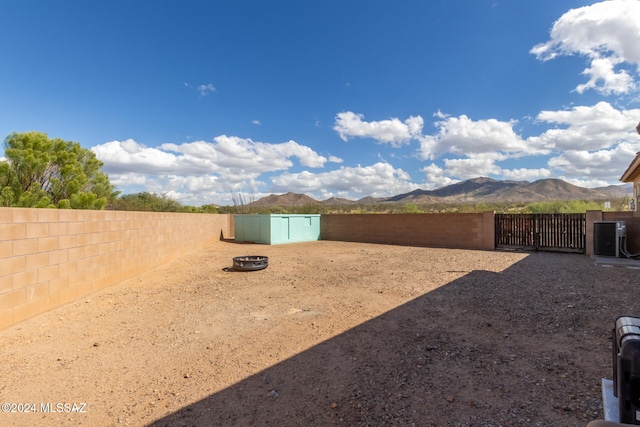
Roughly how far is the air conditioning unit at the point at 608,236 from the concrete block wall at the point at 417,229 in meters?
3.46

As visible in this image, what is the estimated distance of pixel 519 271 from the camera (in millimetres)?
7730

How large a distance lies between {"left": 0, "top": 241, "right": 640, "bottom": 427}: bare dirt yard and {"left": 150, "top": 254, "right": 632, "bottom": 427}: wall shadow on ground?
0.01 m

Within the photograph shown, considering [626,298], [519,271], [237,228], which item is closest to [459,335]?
[626,298]

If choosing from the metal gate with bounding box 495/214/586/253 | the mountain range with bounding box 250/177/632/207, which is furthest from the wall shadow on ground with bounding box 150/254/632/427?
the mountain range with bounding box 250/177/632/207

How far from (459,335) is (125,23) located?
40.4 feet

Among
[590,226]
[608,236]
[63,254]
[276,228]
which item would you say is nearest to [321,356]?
[63,254]

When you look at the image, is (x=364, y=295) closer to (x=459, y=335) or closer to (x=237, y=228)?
(x=459, y=335)

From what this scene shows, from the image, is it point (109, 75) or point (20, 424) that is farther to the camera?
point (109, 75)

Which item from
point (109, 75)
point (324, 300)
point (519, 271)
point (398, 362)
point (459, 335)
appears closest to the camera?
point (398, 362)

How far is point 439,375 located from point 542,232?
11.4 metres

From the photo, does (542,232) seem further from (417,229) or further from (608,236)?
(417,229)

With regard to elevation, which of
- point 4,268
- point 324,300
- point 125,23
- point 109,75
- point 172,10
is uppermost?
point 172,10

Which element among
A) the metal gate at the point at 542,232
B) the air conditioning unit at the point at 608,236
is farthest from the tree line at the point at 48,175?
the air conditioning unit at the point at 608,236

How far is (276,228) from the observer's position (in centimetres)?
1642
